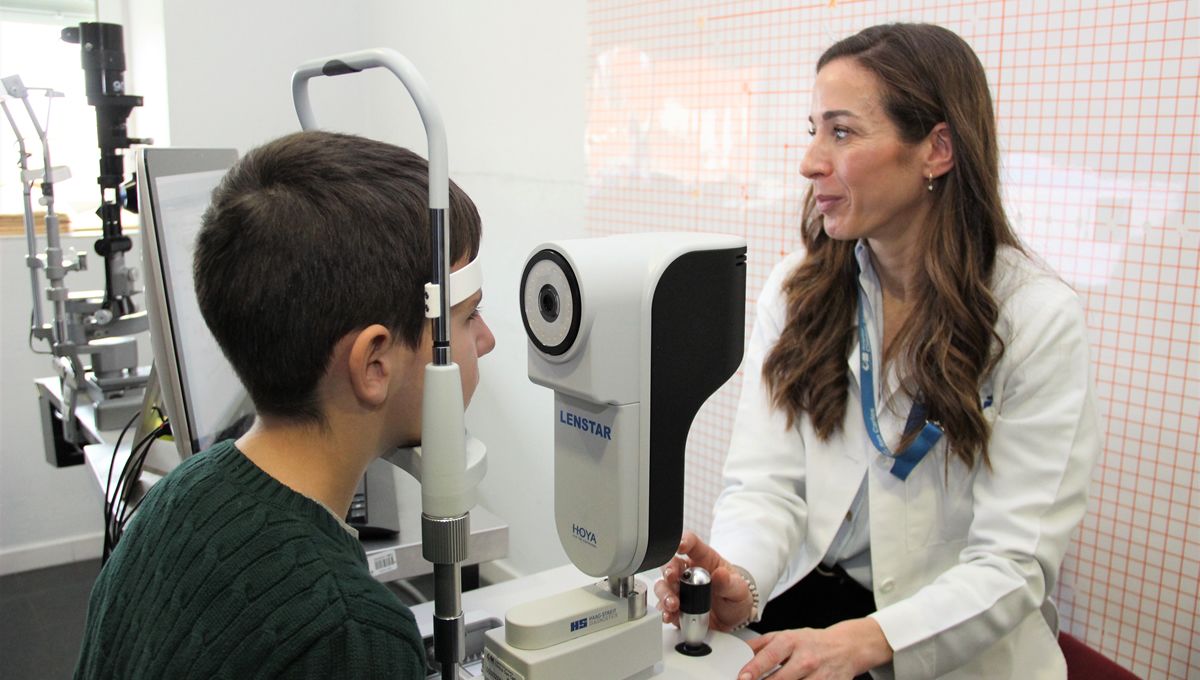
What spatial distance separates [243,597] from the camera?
28.4 inches

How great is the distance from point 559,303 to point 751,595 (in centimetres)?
63

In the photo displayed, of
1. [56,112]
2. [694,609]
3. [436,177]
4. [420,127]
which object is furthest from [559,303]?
[56,112]

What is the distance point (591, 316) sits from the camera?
2.64 ft

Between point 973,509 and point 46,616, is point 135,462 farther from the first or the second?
point 46,616

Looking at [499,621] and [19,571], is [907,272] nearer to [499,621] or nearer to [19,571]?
[499,621]

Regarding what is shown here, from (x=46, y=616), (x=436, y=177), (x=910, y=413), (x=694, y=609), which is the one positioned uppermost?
(x=436, y=177)

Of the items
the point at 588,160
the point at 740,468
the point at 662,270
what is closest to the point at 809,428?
the point at 740,468

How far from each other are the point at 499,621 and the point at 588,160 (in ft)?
5.69

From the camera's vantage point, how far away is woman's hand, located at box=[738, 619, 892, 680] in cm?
108

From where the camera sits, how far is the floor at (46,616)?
2.72 m

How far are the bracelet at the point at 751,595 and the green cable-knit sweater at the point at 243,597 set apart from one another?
0.58 meters

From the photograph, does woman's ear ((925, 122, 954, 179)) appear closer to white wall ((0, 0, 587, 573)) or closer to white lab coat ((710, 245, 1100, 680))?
white lab coat ((710, 245, 1100, 680))

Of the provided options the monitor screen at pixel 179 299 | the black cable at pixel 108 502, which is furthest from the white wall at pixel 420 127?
the monitor screen at pixel 179 299

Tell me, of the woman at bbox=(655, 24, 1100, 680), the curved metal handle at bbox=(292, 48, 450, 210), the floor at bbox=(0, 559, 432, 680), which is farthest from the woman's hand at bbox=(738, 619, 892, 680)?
the floor at bbox=(0, 559, 432, 680)
